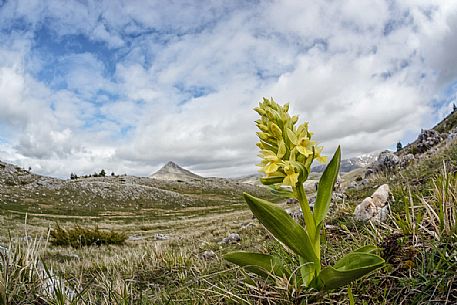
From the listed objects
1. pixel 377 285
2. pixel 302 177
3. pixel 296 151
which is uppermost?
pixel 296 151

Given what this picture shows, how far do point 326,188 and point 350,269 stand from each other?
49cm

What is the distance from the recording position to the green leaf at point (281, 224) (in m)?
1.96

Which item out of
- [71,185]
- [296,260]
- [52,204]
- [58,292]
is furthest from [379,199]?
[71,185]

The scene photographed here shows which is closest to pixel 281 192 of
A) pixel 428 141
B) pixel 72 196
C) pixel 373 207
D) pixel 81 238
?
pixel 373 207

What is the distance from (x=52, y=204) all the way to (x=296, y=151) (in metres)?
60.5

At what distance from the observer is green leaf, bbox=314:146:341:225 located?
6.88 ft

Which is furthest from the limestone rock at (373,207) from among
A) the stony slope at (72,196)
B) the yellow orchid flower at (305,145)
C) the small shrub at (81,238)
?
the stony slope at (72,196)

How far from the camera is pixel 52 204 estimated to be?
54719mm

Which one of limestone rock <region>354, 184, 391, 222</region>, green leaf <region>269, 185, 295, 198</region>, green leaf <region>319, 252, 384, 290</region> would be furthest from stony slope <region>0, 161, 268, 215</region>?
green leaf <region>319, 252, 384, 290</region>

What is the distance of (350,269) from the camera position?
1.86 m

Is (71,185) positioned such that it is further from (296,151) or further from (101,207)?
(296,151)

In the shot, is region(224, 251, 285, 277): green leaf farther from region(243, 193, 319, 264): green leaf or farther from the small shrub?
the small shrub

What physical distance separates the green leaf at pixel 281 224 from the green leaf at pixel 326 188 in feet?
0.55

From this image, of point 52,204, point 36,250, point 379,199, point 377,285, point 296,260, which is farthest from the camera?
point 52,204
